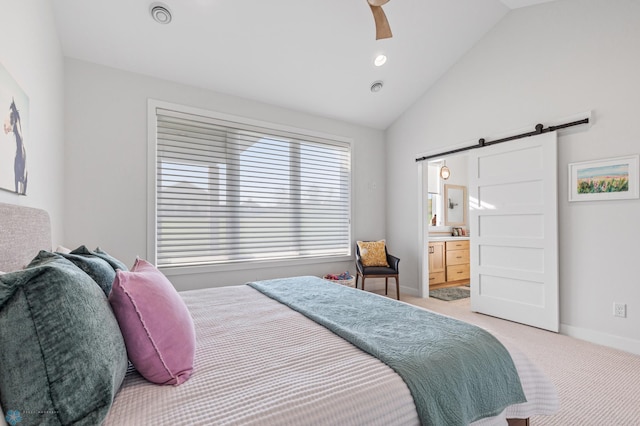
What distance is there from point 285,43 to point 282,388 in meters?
3.14

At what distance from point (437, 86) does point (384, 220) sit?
206 centimetres

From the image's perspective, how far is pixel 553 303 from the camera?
120 inches

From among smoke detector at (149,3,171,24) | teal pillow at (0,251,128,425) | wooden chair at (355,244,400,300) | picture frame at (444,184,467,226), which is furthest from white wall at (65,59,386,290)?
picture frame at (444,184,467,226)

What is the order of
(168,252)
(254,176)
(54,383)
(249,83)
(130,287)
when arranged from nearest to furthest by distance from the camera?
(54,383) < (130,287) < (168,252) < (249,83) < (254,176)

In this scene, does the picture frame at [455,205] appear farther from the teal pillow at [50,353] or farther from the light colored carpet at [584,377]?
the teal pillow at [50,353]

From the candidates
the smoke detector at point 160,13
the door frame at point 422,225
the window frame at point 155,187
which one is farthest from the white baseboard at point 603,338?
the smoke detector at point 160,13

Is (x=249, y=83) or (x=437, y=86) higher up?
(x=437, y=86)

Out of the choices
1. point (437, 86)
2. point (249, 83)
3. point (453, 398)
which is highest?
point (437, 86)

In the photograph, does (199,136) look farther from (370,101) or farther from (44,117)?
(370,101)

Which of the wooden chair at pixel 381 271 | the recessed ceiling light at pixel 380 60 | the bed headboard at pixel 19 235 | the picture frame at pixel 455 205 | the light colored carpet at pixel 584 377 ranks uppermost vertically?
the recessed ceiling light at pixel 380 60

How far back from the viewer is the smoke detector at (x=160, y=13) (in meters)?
2.54

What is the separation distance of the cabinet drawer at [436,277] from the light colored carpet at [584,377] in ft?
5.53

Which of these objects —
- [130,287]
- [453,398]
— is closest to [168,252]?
[130,287]

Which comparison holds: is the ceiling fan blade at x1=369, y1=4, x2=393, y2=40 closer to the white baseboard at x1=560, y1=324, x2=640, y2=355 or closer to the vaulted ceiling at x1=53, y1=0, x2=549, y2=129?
the vaulted ceiling at x1=53, y1=0, x2=549, y2=129
